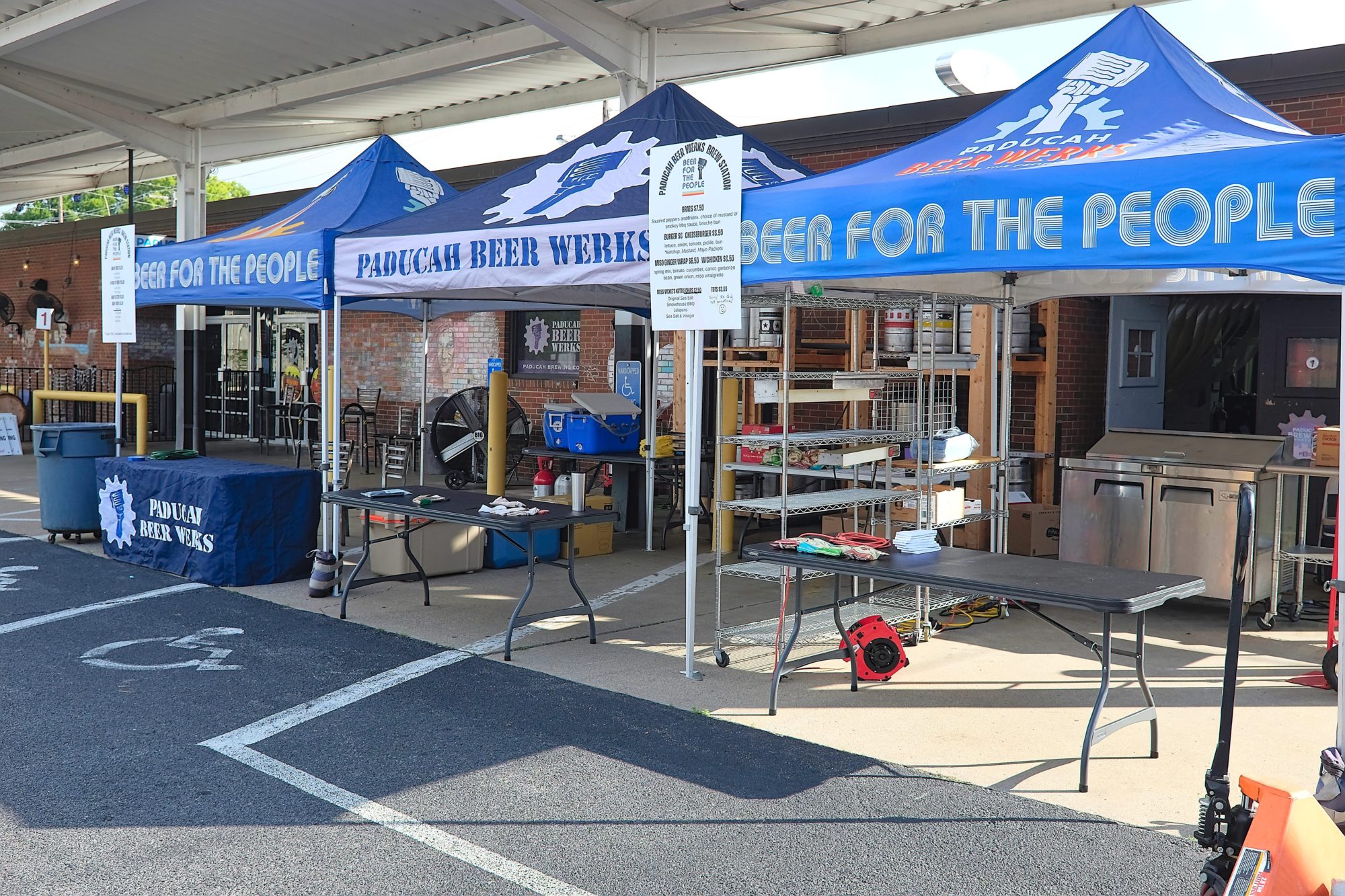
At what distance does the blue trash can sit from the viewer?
410 inches

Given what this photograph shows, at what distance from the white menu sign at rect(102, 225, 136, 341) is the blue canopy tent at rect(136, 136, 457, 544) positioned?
0.10m

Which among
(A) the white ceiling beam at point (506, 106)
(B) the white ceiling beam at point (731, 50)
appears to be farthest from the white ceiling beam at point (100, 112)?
(B) the white ceiling beam at point (731, 50)

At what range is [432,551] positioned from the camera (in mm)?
9195

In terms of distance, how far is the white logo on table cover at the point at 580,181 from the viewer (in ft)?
23.9

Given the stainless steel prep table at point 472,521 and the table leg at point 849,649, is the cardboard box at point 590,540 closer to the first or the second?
the stainless steel prep table at point 472,521

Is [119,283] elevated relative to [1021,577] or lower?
elevated

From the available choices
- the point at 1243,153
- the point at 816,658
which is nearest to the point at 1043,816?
the point at 816,658

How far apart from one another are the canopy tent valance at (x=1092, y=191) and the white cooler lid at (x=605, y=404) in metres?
5.13

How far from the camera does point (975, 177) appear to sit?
5.16 meters

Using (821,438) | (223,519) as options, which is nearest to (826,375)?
(821,438)

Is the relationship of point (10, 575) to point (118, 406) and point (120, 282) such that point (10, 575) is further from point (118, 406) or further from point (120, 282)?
point (120, 282)

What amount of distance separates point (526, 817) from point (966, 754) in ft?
6.48

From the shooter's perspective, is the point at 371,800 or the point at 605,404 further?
the point at 605,404

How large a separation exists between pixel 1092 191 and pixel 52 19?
1200cm
